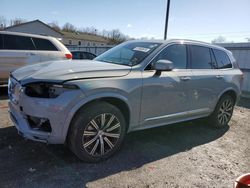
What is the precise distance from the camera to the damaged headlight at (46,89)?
2922mm

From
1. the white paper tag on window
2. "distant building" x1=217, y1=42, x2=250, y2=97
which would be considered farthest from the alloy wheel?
"distant building" x1=217, y1=42, x2=250, y2=97

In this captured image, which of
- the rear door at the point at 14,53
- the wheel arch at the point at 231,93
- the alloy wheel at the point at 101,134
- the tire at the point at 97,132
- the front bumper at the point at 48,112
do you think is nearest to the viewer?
the front bumper at the point at 48,112

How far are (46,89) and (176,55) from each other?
2405 mm

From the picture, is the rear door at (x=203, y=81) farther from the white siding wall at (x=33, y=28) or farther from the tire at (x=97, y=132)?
the white siding wall at (x=33, y=28)

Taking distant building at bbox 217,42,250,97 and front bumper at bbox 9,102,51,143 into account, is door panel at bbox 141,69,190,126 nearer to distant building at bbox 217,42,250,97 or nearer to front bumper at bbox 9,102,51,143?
front bumper at bbox 9,102,51,143

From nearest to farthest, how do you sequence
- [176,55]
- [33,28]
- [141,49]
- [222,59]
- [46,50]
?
[141,49] < [176,55] < [222,59] < [46,50] < [33,28]

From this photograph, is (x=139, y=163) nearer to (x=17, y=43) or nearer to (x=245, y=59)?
(x=17, y=43)

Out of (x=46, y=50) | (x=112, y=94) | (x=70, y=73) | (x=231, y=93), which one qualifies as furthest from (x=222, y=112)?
(x=46, y=50)

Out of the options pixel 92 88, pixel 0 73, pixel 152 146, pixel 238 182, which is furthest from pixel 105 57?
pixel 0 73

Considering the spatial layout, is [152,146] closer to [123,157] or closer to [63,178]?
[123,157]

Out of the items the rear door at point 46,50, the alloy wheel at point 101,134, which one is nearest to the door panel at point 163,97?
the alloy wheel at point 101,134

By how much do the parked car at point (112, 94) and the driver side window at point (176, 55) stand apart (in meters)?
0.02

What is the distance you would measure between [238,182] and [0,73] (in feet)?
21.7

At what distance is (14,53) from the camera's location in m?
6.84
